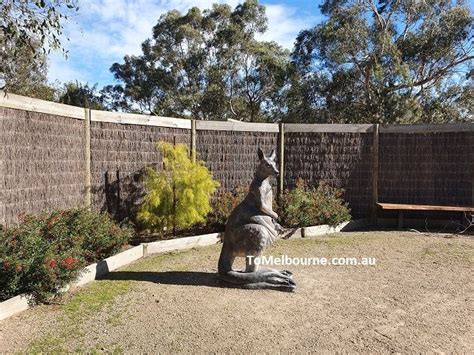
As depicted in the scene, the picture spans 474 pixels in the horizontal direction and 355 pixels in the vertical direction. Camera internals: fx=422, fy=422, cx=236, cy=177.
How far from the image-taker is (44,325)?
4102 mm

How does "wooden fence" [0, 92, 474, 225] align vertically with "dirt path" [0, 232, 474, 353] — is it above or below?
above

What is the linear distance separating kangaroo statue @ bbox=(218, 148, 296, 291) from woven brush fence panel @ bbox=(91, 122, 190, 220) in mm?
3577

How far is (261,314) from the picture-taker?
4402 millimetres

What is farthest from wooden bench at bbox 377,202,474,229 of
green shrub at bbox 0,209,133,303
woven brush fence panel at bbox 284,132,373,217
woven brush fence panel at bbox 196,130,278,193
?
green shrub at bbox 0,209,133,303

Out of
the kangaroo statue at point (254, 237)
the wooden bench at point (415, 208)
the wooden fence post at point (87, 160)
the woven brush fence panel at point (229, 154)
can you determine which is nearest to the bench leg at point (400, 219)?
the wooden bench at point (415, 208)

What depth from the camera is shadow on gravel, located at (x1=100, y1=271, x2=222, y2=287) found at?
217 inches

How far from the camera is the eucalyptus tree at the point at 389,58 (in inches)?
721

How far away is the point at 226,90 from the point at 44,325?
72.9ft

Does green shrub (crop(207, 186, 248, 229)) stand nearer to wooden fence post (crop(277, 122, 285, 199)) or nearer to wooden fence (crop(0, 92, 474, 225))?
wooden fence (crop(0, 92, 474, 225))

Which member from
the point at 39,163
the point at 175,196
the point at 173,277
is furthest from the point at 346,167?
the point at 39,163

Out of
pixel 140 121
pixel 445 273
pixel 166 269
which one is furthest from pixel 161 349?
pixel 140 121

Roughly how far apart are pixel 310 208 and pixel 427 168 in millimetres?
3261

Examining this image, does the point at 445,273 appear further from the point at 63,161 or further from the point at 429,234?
the point at 63,161

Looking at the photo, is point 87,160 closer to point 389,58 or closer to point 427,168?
point 427,168
